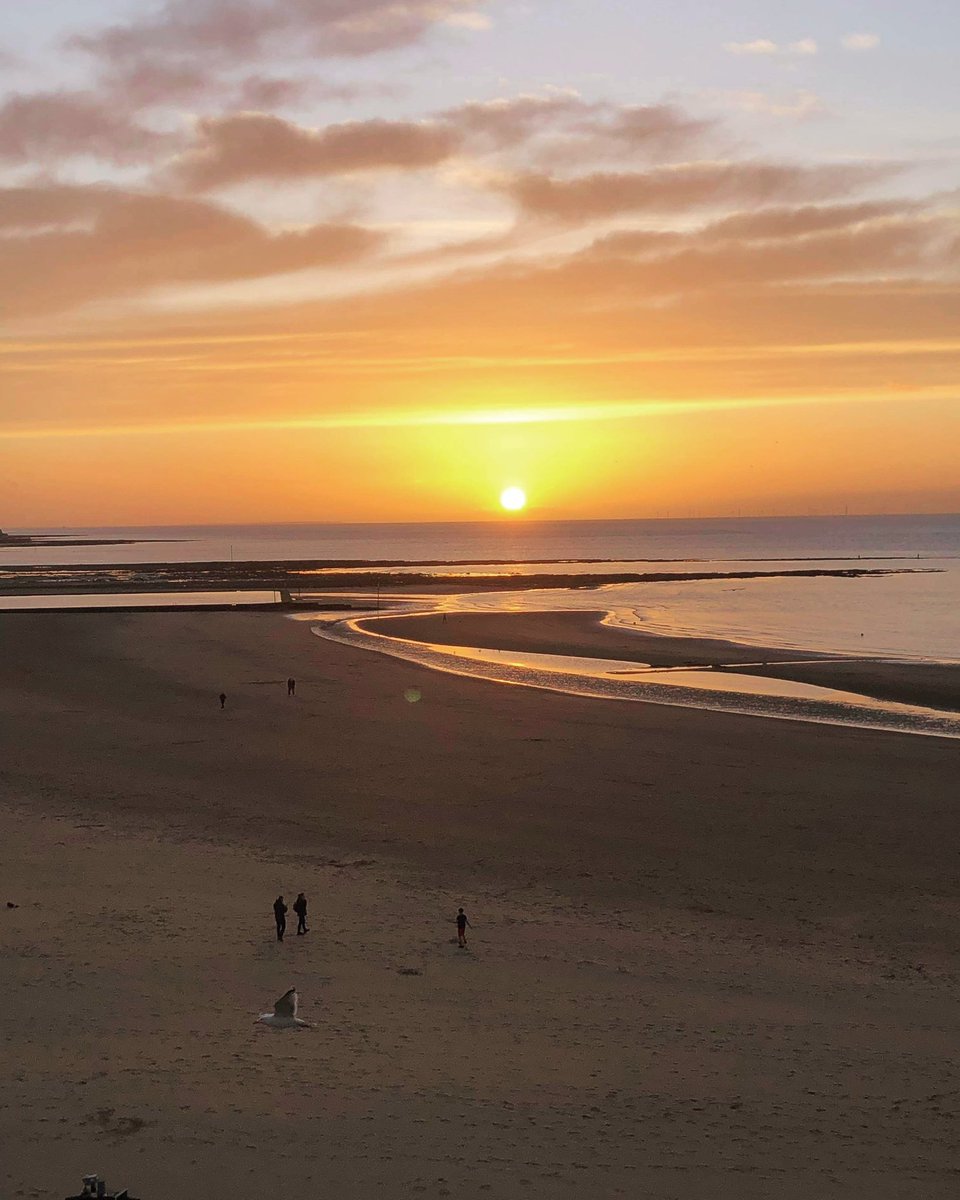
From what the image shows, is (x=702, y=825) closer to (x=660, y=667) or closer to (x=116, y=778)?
(x=116, y=778)

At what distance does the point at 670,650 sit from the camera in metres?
63.4

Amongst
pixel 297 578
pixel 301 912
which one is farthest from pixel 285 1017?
pixel 297 578

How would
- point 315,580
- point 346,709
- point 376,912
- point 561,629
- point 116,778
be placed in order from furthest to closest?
point 315,580 < point 561,629 < point 346,709 < point 116,778 < point 376,912

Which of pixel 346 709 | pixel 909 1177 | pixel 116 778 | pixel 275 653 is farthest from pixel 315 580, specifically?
pixel 909 1177

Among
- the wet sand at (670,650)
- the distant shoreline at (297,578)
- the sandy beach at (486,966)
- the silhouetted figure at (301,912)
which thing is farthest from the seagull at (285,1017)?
the distant shoreline at (297,578)

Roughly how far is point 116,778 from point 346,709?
12619mm

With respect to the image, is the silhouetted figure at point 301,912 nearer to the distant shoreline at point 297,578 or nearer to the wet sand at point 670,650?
the wet sand at point 670,650

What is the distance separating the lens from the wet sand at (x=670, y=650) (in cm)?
5005

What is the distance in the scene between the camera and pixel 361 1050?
50.4 ft

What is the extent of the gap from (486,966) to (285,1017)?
12.7ft

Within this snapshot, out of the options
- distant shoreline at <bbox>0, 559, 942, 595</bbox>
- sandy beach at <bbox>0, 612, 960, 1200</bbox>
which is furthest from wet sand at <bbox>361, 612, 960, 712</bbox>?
distant shoreline at <bbox>0, 559, 942, 595</bbox>

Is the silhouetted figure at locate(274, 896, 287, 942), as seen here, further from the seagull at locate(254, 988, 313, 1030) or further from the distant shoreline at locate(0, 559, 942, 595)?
the distant shoreline at locate(0, 559, 942, 595)

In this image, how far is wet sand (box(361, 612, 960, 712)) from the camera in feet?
164

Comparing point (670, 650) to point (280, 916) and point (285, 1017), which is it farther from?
point (285, 1017)
